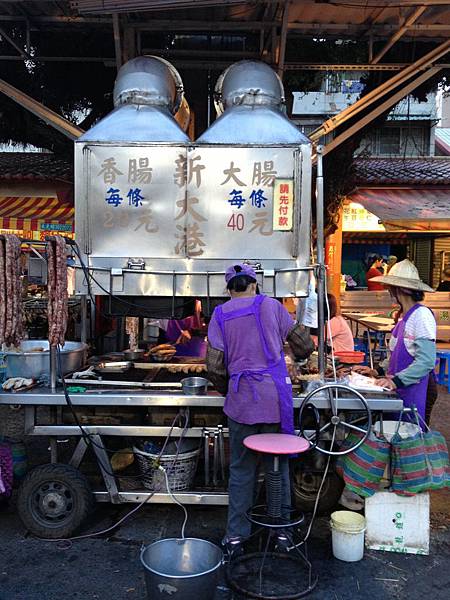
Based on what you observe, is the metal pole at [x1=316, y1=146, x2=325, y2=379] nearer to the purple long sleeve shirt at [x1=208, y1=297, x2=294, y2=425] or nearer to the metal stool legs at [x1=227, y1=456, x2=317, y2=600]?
the purple long sleeve shirt at [x1=208, y1=297, x2=294, y2=425]

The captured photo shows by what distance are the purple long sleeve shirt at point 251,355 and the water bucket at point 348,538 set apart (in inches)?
36.1

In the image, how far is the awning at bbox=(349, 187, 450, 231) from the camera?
9742mm

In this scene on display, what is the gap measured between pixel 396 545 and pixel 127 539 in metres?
2.04

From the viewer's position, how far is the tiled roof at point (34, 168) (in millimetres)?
11234

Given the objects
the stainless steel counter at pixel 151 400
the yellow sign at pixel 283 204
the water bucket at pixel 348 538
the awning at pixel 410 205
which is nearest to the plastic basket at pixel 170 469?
the stainless steel counter at pixel 151 400

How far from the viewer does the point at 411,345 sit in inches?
184

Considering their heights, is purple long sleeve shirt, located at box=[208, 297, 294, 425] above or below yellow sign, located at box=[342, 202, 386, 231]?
below

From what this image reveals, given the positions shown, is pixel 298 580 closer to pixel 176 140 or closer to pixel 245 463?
pixel 245 463

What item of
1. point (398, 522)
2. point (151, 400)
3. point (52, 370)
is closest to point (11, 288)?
point (52, 370)

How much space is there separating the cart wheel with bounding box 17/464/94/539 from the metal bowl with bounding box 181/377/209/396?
3.49 ft

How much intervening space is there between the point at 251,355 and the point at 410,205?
771cm

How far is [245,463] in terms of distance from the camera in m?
4.04

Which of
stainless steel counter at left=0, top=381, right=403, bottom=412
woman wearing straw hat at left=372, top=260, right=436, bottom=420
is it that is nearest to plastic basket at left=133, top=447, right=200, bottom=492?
stainless steel counter at left=0, top=381, right=403, bottom=412

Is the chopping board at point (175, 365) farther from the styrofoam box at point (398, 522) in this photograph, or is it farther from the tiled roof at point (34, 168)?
the tiled roof at point (34, 168)
